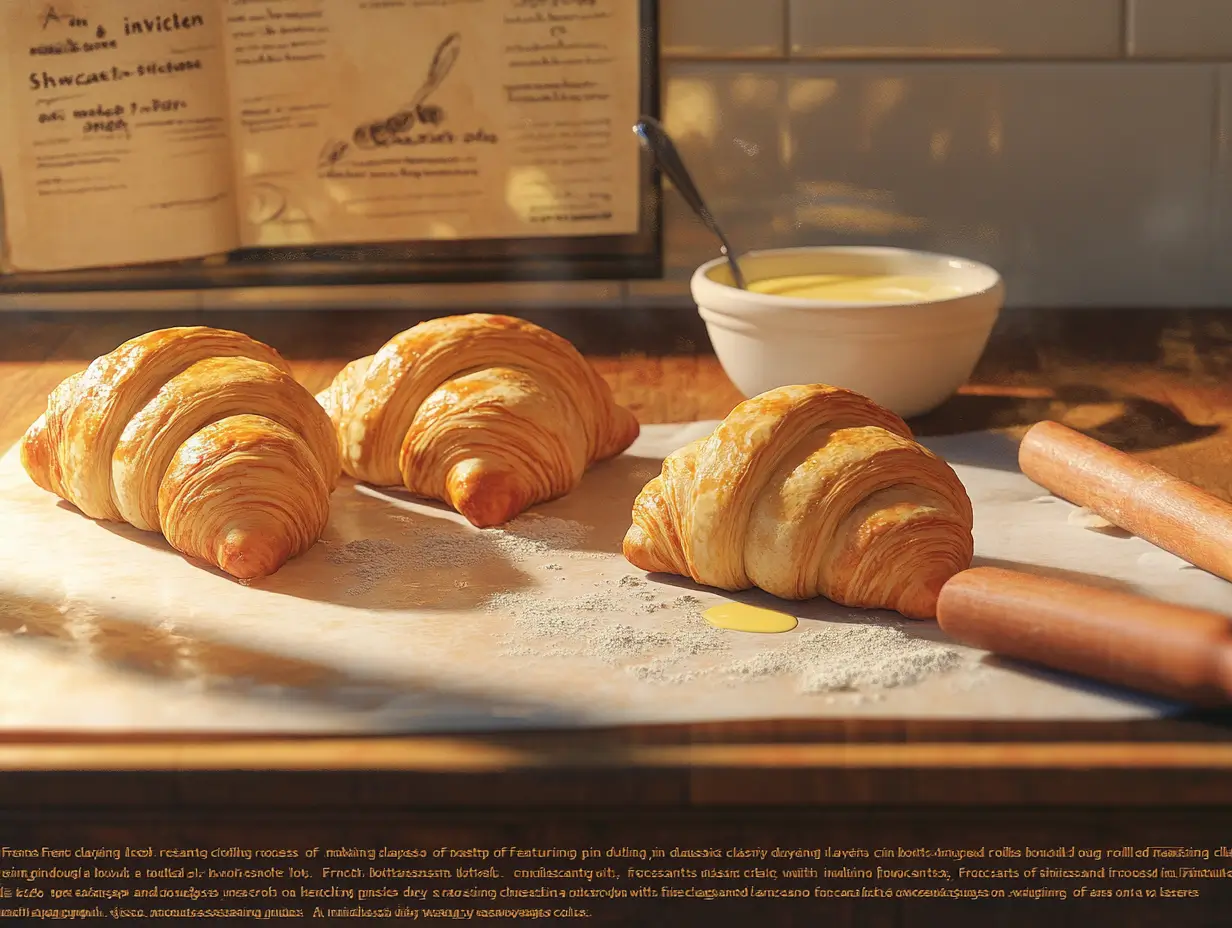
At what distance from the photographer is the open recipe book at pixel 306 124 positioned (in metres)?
1.49

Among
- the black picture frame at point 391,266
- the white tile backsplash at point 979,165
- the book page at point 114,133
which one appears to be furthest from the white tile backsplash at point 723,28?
the book page at point 114,133

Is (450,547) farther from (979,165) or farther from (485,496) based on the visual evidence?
(979,165)

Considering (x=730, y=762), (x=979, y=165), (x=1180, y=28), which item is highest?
(x=1180, y=28)

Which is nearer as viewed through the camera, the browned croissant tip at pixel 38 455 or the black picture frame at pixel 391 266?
the browned croissant tip at pixel 38 455

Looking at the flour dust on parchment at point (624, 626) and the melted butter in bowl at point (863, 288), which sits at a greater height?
the melted butter in bowl at point (863, 288)

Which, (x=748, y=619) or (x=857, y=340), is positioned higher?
(x=857, y=340)

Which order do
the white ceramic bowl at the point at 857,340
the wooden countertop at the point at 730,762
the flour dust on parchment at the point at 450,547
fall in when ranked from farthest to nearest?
the white ceramic bowl at the point at 857,340
the flour dust on parchment at the point at 450,547
the wooden countertop at the point at 730,762

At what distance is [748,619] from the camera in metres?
0.86

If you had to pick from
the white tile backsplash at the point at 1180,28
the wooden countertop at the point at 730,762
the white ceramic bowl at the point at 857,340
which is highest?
the white tile backsplash at the point at 1180,28

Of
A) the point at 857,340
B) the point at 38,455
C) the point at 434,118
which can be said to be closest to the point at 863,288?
the point at 857,340

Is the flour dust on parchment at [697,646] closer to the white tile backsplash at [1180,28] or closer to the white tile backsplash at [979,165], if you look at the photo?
the white tile backsplash at [979,165]

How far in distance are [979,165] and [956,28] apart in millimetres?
150

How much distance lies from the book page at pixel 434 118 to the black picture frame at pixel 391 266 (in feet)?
0.05

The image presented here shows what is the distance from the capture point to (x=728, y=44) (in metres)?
1.50
